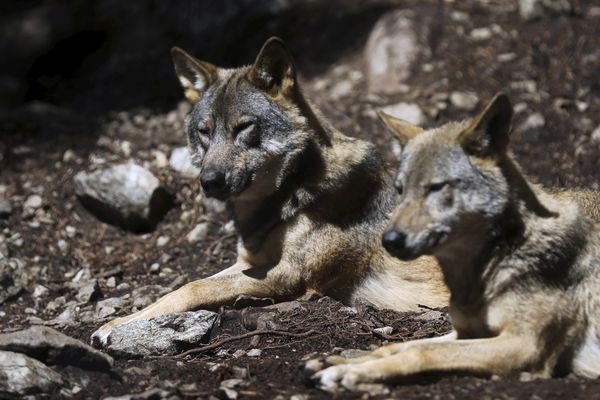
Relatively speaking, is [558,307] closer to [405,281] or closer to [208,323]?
[405,281]

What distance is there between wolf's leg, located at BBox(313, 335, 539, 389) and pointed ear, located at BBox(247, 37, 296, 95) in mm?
Result: 2968

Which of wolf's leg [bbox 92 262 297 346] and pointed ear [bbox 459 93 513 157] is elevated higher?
pointed ear [bbox 459 93 513 157]

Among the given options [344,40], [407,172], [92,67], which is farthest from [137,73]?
[407,172]

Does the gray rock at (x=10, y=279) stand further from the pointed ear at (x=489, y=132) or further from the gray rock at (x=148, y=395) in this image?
the pointed ear at (x=489, y=132)

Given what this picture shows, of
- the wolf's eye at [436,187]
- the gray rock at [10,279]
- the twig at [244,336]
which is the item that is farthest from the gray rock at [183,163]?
the wolf's eye at [436,187]

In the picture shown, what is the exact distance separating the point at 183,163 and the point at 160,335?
444 cm

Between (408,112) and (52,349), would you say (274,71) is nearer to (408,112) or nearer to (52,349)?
(52,349)

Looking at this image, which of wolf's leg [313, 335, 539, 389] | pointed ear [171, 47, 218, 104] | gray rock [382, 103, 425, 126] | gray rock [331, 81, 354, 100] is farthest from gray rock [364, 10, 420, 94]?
wolf's leg [313, 335, 539, 389]

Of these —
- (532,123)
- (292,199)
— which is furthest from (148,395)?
(532,123)

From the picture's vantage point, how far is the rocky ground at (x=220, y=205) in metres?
5.88

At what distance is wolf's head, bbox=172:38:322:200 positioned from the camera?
24.5 ft

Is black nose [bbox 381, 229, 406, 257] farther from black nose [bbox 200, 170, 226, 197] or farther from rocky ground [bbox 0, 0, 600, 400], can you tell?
black nose [bbox 200, 170, 226, 197]

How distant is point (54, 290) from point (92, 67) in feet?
18.2

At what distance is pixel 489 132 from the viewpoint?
18.5ft
